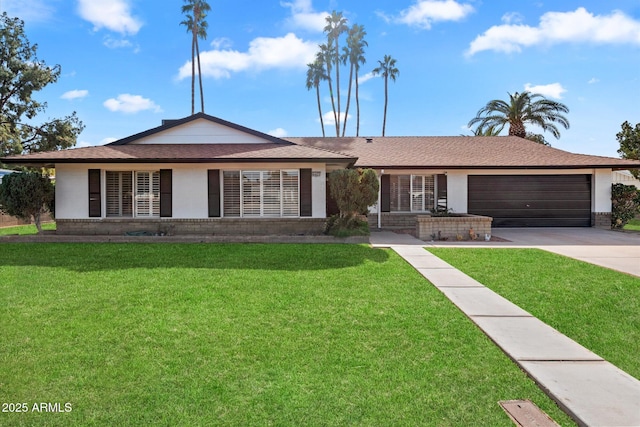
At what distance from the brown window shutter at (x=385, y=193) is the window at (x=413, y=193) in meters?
0.36

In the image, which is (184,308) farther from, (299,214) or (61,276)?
(299,214)

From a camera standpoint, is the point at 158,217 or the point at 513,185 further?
the point at 513,185

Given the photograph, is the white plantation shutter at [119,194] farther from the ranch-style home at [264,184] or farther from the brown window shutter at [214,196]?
the brown window shutter at [214,196]

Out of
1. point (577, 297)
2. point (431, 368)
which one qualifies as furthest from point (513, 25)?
point (431, 368)

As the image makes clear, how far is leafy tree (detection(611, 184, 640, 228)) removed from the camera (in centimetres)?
1525

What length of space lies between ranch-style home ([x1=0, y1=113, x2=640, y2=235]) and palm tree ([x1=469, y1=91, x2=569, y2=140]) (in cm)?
870

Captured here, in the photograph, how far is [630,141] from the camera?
2384cm

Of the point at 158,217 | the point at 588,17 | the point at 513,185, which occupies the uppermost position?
the point at 588,17

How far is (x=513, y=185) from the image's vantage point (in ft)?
51.5

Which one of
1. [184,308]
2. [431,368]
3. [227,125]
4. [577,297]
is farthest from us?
[227,125]

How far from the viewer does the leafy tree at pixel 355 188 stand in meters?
11.2

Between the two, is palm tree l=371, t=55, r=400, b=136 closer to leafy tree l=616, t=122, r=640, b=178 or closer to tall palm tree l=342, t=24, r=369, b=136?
tall palm tree l=342, t=24, r=369, b=136

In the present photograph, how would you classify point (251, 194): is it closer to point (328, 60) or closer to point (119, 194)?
point (119, 194)

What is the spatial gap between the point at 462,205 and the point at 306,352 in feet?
45.0
